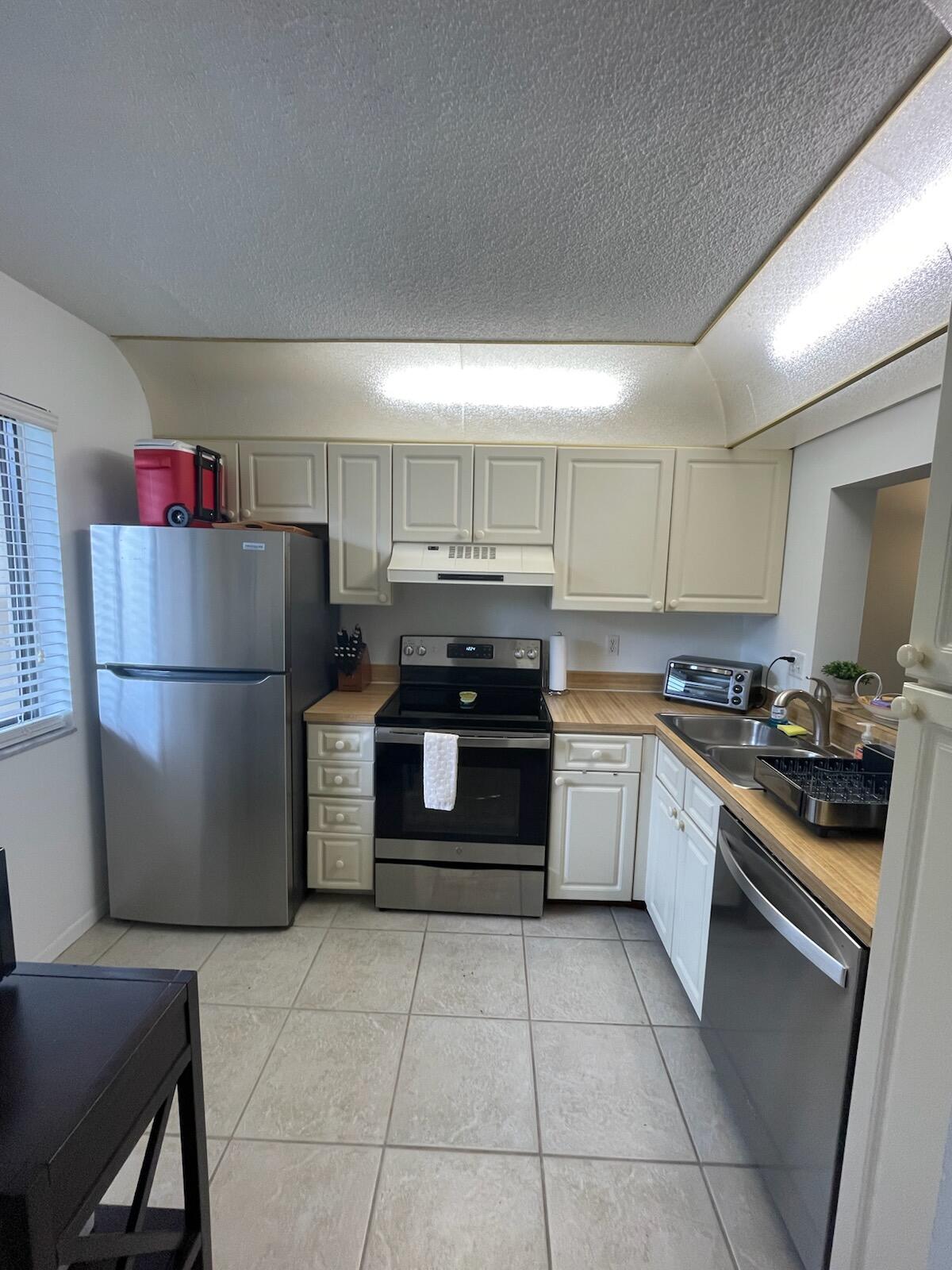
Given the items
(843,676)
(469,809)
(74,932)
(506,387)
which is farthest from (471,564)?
(74,932)

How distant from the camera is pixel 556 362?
220 centimetres

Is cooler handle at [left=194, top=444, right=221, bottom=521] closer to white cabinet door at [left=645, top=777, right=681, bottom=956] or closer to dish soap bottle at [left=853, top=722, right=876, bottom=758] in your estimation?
white cabinet door at [left=645, top=777, right=681, bottom=956]

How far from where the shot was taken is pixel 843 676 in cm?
199

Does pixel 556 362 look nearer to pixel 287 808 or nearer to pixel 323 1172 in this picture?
pixel 287 808

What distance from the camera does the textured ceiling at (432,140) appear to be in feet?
2.89

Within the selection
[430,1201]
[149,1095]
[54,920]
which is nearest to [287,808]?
→ [54,920]

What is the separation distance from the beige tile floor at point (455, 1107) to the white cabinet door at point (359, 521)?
150 cm

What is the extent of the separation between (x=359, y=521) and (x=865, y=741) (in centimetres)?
215

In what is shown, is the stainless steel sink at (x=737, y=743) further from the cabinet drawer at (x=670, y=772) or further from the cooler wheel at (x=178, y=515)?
the cooler wheel at (x=178, y=515)

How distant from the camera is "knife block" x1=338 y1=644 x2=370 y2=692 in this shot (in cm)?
264

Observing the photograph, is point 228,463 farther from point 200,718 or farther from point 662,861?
point 662,861

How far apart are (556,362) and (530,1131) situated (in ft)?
8.54

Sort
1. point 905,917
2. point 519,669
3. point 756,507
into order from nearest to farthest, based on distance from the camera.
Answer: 1. point 905,917
2. point 756,507
3. point 519,669

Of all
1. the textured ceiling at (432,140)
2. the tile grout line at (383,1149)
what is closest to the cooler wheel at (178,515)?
the textured ceiling at (432,140)
